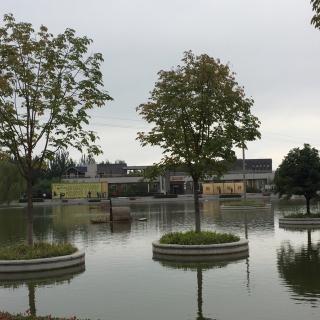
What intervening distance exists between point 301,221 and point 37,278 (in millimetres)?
18215

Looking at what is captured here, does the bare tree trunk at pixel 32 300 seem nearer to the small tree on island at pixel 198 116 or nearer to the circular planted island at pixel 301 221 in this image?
the small tree on island at pixel 198 116

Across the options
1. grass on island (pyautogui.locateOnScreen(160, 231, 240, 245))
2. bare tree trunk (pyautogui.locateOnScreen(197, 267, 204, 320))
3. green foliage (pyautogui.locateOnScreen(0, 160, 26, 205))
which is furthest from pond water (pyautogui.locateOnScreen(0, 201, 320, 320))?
green foliage (pyautogui.locateOnScreen(0, 160, 26, 205))

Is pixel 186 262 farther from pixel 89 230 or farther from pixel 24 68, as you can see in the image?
pixel 89 230

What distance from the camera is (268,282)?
13680 mm

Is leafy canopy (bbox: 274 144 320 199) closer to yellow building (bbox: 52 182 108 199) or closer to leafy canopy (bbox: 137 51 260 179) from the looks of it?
leafy canopy (bbox: 137 51 260 179)

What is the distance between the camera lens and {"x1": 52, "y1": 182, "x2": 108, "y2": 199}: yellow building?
94.2 metres

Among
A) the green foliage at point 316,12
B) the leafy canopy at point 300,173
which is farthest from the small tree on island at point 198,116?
the green foliage at point 316,12

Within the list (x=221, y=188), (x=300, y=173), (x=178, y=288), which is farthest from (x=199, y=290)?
(x=221, y=188)

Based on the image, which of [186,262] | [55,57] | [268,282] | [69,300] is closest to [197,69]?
[55,57]

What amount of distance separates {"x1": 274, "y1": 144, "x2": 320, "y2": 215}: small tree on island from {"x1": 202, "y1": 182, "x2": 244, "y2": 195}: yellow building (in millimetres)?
68511

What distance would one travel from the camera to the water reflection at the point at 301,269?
12220 millimetres

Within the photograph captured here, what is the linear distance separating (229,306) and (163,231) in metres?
17.4

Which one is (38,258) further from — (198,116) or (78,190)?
(78,190)

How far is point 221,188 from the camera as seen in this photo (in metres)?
99.3
